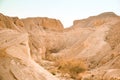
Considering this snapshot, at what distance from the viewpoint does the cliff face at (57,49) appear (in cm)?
897

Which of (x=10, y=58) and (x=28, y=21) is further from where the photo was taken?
(x=28, y=21)

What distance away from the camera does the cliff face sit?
29.4 feet

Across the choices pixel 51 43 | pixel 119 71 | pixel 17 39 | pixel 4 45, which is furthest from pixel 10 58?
pixel 51 43

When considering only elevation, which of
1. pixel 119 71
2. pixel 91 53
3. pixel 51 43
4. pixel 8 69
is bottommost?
pixel 51 43

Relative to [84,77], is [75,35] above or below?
below

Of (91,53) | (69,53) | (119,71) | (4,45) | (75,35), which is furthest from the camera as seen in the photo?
(75,35)

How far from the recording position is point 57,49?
123ft

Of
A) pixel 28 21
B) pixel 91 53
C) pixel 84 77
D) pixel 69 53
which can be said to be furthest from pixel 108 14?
pixel 84 77

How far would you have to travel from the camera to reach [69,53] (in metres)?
29.1

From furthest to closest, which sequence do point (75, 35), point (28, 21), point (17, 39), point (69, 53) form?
point (28, 21)
point (75, 35)
point (69, 53)
point (17, 39)

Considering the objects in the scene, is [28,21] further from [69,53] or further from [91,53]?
[91,53]

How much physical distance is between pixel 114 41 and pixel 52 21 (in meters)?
27.8

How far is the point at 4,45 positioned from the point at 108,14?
4510 cm

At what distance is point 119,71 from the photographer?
1394cm
